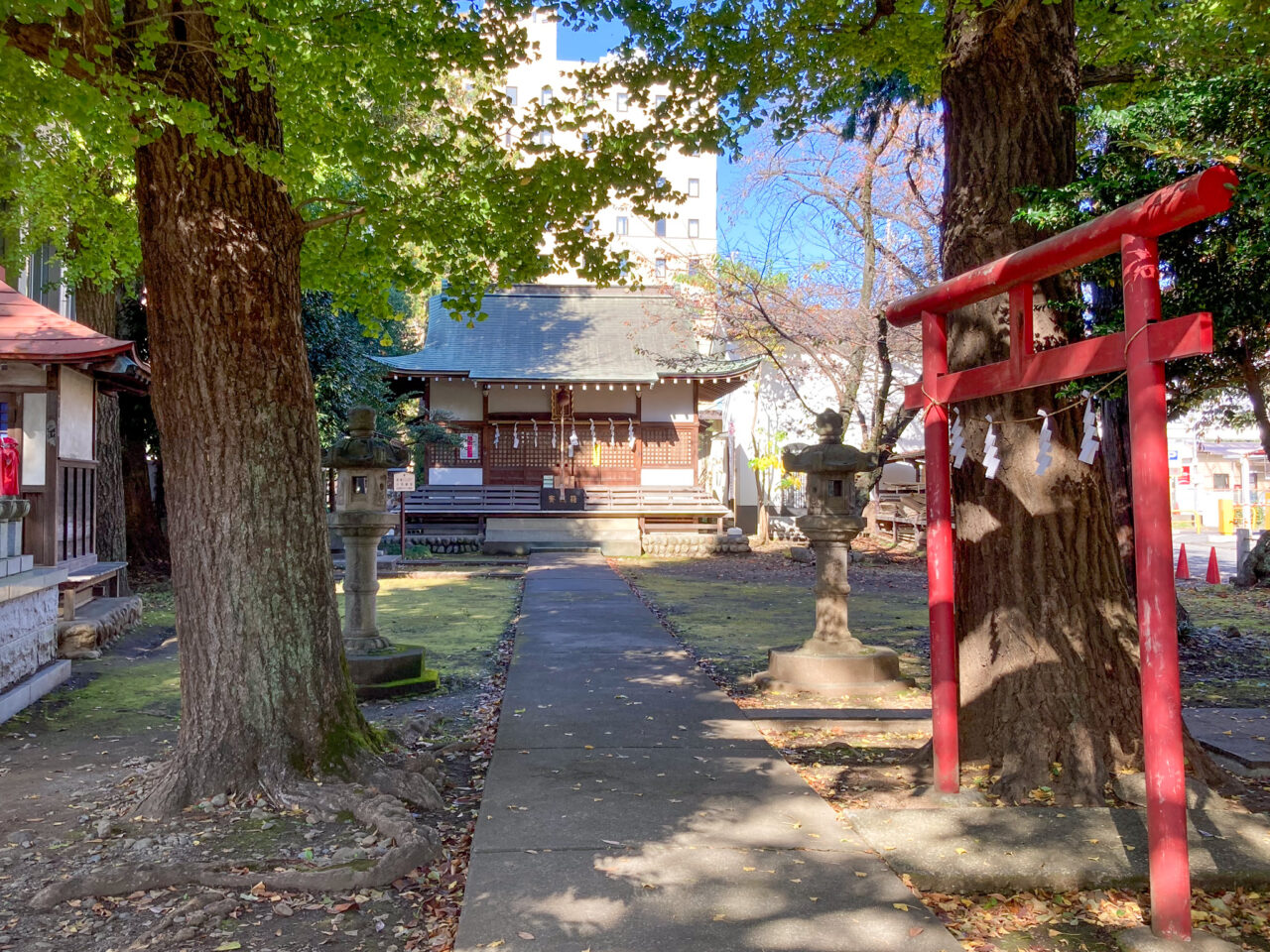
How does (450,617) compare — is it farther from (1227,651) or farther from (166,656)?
(1227,651)

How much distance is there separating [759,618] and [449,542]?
12.2 metres

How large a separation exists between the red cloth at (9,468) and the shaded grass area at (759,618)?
7.01 metres

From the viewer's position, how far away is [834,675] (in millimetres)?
7625

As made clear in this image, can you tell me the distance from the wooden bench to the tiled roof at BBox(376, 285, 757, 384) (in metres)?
11.4

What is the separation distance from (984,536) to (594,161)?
3967 mm

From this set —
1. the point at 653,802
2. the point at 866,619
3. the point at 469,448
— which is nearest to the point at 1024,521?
the point at 653,802

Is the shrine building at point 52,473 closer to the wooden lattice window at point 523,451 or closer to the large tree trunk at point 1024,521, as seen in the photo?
the large tree trunk at point 1024,521

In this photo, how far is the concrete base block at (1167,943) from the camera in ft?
10.2

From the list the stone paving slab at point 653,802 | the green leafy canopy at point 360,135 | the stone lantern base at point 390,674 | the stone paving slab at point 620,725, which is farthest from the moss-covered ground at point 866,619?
the green leafy canopy at point 360,135

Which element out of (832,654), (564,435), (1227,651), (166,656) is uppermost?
(564,435)

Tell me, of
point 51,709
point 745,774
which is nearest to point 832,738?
point 745,774

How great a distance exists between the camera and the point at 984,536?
4887 millimetres

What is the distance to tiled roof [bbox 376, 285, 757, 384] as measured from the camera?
2378cm

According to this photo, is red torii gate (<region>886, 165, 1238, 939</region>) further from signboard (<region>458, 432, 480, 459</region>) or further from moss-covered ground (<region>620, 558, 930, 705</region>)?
signboard (<region>458, 432, 480, 459</region>)
